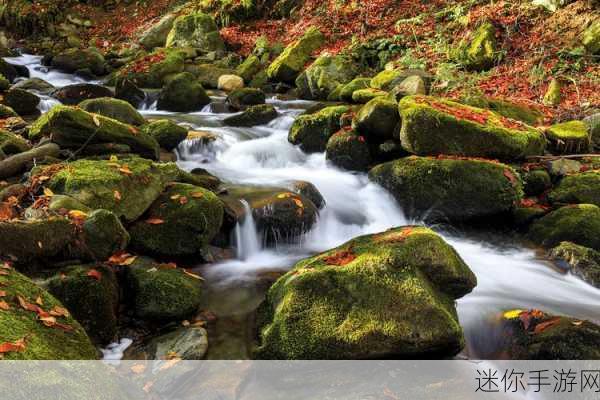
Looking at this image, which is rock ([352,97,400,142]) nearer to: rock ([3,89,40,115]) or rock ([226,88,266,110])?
rock ([226,88,266,110])

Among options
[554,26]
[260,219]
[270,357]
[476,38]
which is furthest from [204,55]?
[270,357]

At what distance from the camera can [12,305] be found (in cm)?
310

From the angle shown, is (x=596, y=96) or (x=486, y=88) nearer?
(x=596, y=96)

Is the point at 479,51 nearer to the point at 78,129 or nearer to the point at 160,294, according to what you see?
the point at 78,129

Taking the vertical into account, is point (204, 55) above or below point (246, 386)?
above

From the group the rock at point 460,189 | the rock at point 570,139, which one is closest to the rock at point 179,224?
the rock at point 460,189

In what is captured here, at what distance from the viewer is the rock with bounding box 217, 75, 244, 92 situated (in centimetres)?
1520

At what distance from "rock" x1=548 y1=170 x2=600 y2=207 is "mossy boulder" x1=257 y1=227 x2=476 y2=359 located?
3.99m

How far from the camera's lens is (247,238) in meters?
6.64

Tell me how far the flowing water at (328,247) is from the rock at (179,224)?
1.49 ft

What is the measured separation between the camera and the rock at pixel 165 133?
9047mm

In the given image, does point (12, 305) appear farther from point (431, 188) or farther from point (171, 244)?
point (431, 188)

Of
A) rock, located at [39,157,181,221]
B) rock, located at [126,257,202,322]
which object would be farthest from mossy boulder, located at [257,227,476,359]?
rock, located at [39,157,181,221]

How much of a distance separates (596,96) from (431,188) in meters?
5.33
